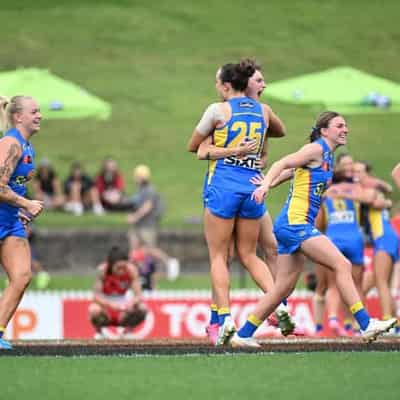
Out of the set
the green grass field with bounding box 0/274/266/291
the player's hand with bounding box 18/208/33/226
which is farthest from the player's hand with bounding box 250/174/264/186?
the green grass field with bounding box 0/274/266/291

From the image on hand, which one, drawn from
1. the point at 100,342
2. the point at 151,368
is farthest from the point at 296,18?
the point at 151,368

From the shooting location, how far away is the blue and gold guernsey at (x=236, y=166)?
11898 mm

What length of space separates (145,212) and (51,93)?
3915mm

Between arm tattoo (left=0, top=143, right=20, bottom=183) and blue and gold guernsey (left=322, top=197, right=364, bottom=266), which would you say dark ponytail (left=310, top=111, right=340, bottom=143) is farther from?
blue and gold guernsey (left=322, top=197, right=364, bottom=266)

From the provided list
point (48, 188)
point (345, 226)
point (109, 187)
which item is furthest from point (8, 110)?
point (109, 187)

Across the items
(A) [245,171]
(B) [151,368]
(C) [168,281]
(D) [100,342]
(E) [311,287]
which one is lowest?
(C) [168,281]

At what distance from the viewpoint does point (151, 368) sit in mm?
10281

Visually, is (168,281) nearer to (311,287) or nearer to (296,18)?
(311,287)

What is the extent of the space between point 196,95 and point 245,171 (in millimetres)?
30957

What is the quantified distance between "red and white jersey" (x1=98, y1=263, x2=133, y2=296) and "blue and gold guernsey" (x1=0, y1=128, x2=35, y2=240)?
7.29m

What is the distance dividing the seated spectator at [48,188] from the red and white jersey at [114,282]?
36.1 ft

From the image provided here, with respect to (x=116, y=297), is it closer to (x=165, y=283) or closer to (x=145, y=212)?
(x=165, y=283)

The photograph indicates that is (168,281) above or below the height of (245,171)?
below

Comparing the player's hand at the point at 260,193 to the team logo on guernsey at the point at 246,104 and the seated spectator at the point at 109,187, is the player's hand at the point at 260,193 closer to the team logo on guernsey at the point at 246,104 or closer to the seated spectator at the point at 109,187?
the team logo on guernsey at the point at 246,104
